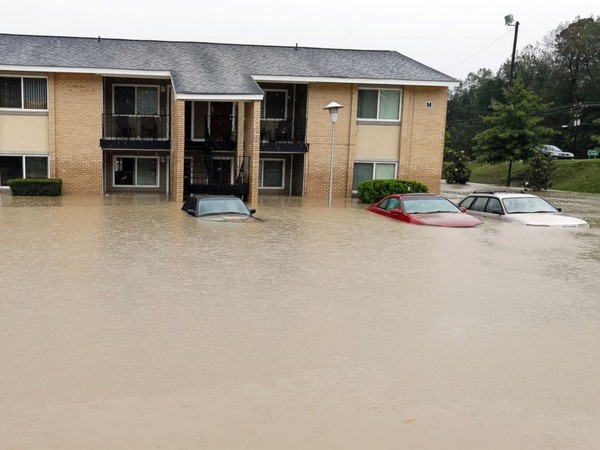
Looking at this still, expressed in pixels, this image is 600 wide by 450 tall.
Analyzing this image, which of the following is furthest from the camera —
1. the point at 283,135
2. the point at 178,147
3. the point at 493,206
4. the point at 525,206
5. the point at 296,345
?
the point at 283,135

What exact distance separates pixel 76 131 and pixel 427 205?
14.7 meters

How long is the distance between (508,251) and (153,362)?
9555 mm

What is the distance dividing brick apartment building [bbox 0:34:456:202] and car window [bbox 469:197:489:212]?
28.2 feet

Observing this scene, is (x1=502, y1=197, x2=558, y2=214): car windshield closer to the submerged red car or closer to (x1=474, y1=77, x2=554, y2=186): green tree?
the submerged red car

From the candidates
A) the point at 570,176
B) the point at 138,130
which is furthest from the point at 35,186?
the point at 570,176

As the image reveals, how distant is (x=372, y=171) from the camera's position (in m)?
29.2

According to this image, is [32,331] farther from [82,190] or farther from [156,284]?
[82,190]

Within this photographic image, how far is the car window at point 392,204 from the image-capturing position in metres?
20.0

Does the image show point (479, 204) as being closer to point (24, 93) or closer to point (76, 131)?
point (76, 131)

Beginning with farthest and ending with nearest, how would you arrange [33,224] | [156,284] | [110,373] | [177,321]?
1. [33,224]
2. [156,284]
3. [177,321]
4. [110,373]

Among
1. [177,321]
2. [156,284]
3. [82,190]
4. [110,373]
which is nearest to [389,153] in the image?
[82,190]

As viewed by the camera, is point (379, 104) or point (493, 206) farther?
point (379, 104)

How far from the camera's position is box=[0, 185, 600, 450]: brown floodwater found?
18.0ft

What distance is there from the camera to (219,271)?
1169 centimetres
